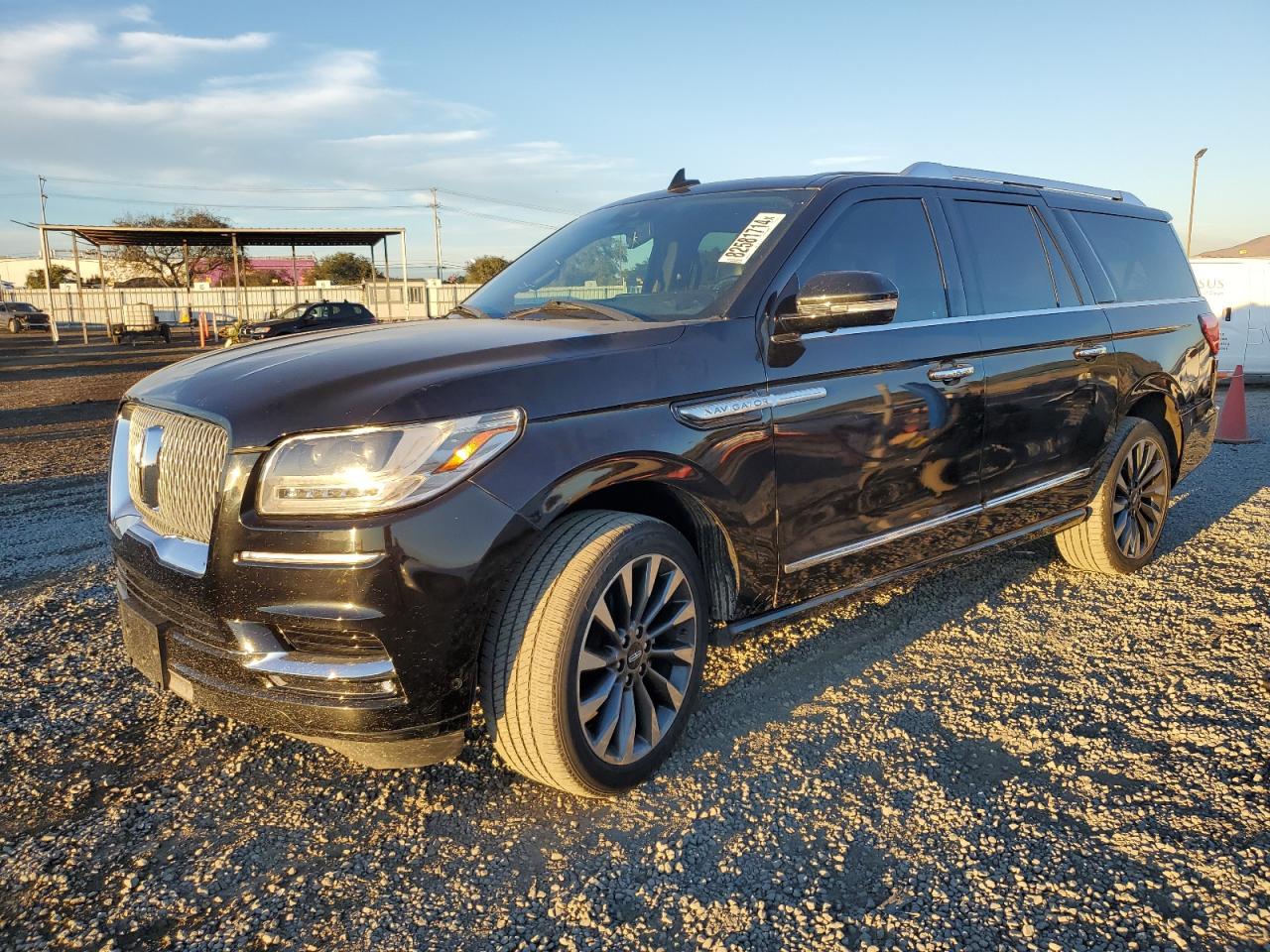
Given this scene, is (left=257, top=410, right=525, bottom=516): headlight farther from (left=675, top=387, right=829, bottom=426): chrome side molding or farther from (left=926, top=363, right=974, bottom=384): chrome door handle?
(left=926, top=363, right=974, bottom=384): chrome door handle

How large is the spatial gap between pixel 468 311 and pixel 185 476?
1532 millimetres

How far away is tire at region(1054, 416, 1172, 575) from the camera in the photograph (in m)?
4.65

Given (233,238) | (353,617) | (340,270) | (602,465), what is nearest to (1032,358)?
(602,465)

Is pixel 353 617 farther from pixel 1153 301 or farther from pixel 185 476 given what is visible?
pixel 1153 301

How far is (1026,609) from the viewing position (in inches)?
173

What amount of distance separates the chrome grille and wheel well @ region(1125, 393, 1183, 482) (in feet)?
14.7

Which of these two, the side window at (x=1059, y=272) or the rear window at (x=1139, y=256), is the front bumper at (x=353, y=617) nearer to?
the side window at (x=1059, y=272)

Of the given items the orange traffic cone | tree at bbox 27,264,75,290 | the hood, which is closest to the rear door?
the hood

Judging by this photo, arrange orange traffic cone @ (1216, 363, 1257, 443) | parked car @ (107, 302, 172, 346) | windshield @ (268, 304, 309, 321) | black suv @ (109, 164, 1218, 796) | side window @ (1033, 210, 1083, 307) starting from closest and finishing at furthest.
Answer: black suv @ (109, 164, 1218, 796), side window @ (1033, 210, 1083, 307), orange traffic cone @ (1216, 363, 1257, 443), windshield @ (268, 304, 309, 321), parked car @ (107, 302, 172, 346)

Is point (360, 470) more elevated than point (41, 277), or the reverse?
point (41, 277)

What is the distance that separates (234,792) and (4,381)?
2019 cm

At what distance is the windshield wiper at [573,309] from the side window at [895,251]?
0.71 m

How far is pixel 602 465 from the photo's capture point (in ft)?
8.46

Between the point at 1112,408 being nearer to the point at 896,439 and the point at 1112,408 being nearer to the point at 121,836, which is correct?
the point at 896,439
